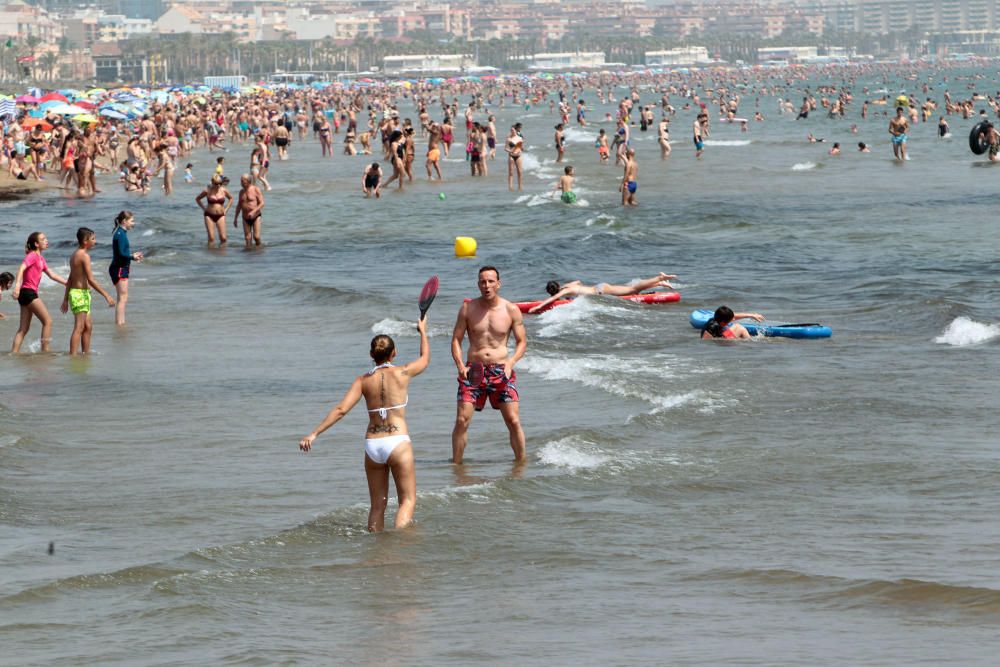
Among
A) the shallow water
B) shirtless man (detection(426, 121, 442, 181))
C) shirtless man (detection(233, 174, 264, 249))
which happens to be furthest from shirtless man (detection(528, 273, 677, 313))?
shirtless man (detection(426, 121, 442, 181))

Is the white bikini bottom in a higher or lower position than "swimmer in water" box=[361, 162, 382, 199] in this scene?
higher

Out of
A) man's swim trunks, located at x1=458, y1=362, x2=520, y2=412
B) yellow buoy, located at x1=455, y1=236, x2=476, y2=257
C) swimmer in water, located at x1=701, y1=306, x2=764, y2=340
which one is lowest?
yellow buoy, located at x1=455, y1=236, x2=476, y2=257

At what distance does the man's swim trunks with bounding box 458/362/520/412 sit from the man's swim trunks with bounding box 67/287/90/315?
6392 millimetres

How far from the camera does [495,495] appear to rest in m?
9.98

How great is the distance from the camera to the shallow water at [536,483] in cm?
745

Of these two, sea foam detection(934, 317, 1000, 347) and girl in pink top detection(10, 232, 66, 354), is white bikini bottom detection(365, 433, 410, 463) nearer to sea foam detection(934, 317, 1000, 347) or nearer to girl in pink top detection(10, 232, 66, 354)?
girl in pink top detection(10, 232, 66, 354)

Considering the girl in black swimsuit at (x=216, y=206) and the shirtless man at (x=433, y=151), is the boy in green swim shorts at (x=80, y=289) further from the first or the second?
the shirtless man at (x=433, y=151)

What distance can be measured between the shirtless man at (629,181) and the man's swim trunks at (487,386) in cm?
2070

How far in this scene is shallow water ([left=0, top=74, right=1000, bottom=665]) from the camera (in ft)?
24.4

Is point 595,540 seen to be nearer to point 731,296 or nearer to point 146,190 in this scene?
point 731,296

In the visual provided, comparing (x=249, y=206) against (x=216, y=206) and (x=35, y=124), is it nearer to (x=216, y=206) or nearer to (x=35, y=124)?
(x=216, y=206)

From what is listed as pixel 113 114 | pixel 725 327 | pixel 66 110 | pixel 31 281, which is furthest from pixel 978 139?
pixel 113 114

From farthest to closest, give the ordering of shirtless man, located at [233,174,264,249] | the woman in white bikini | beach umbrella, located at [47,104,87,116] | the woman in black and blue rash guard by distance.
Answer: beach umbrella, located at [47,104,87,116]
shirtless man, located at [233,174,264,249]
the woman in black and blue rash guard
the woman in white bikini

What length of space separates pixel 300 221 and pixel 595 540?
902 inches
